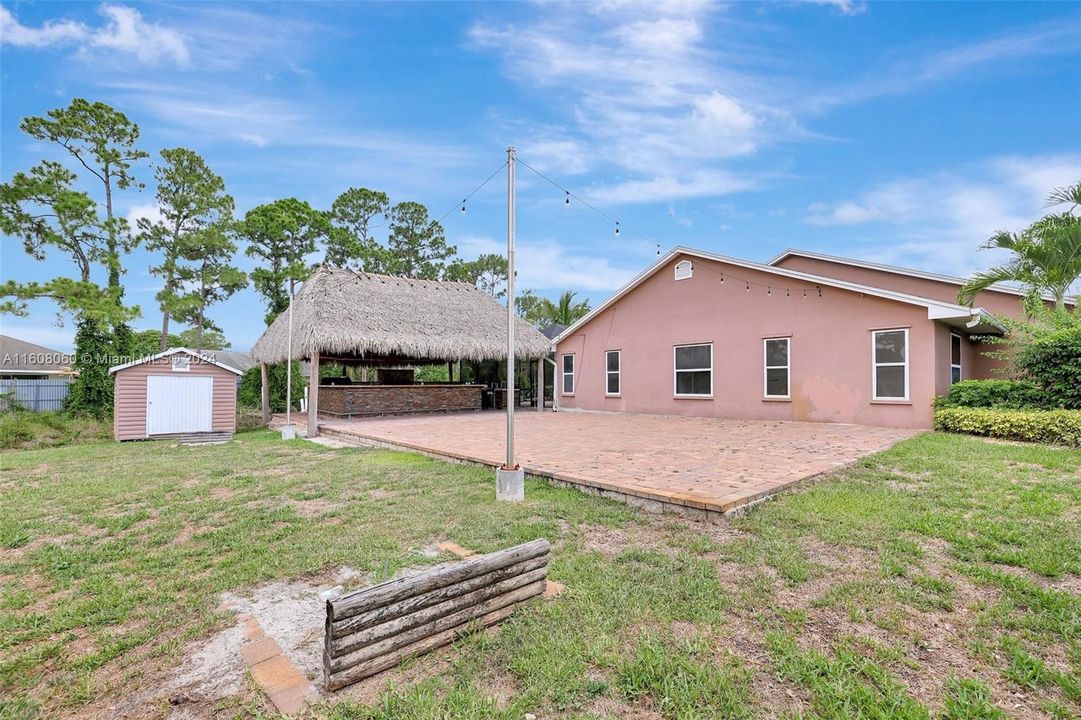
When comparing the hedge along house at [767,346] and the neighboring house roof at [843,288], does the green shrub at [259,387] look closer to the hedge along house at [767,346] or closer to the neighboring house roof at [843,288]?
the hedge along house at [767,346]

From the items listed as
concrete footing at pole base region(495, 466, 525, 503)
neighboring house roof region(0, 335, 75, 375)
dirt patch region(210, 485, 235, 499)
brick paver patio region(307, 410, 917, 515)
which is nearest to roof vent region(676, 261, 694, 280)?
brick paver patio region(307, 410, 917, 515)

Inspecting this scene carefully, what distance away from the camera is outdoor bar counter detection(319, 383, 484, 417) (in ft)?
49.8

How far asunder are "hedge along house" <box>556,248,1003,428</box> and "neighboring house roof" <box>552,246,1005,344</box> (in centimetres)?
3

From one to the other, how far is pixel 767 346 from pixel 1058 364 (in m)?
5.02

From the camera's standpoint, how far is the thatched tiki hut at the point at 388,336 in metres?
13.7

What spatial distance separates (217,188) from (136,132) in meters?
3.88

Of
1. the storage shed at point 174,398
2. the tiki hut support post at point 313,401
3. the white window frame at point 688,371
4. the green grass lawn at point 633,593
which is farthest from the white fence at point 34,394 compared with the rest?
the white window frame at point 688,371

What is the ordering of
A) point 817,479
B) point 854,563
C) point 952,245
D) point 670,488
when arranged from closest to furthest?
point 854,563 < point 670,488 < point 817,479 < point 952,245

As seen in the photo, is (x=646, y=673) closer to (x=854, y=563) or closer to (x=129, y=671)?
(x=854, y=563)

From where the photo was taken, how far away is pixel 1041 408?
8.66 meters

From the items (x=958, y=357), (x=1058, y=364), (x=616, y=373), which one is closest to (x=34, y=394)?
(x=616, y=373)

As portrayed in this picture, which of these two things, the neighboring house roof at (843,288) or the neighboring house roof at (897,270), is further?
the neighboring house roof at (897,270)

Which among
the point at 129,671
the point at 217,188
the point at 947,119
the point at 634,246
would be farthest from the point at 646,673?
the point at 217,188

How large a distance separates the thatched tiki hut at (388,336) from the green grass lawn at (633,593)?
8.10 m
